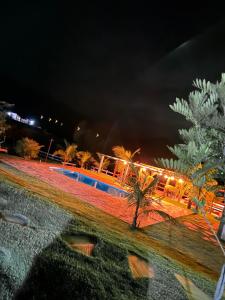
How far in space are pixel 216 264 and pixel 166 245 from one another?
1.14m

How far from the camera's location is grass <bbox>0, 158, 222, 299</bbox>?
8.64 ft

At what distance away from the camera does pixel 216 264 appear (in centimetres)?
521

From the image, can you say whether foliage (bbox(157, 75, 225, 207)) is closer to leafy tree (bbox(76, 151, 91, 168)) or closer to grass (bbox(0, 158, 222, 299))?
grass (bbox(0, 158, 222, 299))

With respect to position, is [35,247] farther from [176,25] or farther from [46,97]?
[46,97]

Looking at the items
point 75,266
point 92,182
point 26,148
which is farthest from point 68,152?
point 75,266

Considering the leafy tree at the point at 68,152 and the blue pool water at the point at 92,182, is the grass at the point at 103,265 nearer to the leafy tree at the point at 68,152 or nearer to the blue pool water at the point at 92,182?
the blue pool water at the point at 92,182

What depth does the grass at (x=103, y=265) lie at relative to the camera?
263 cm

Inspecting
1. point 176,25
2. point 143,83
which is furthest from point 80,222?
point 143,83

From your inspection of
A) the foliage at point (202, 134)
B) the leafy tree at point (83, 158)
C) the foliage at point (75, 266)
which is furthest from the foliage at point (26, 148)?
the foliage at point (202, 134)

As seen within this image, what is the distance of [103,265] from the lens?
3.34 metres

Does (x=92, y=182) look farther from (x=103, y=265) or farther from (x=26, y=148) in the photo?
(x=103, y=265)

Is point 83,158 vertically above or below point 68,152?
below

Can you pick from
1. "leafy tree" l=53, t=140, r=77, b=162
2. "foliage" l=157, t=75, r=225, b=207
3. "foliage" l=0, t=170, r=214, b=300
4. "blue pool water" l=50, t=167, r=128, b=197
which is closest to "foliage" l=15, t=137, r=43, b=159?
"blue pool water" l=50, t=167, r=128, b=197

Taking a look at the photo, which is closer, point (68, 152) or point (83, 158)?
point (68, 152)
